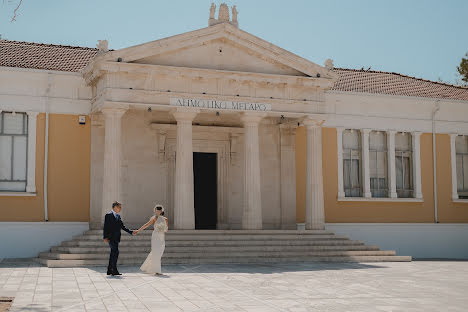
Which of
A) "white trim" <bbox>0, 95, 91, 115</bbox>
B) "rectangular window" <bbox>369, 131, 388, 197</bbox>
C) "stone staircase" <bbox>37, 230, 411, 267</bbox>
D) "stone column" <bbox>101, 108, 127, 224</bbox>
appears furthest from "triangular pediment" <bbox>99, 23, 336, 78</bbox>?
"stone staircase" <bbox>37, 230, 411, 267</bbox>

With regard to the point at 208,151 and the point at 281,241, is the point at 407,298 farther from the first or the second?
the point at 208,151

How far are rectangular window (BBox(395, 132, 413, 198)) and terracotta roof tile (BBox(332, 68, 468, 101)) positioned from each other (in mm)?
1998

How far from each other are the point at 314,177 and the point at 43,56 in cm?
1139

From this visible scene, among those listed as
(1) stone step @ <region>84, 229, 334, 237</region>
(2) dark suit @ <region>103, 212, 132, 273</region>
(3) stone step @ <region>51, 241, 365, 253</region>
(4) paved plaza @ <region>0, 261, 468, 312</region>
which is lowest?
(4) paved plaza @ <region>0, 261, 468, 312</region>

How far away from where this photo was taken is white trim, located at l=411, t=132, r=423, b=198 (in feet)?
91.2

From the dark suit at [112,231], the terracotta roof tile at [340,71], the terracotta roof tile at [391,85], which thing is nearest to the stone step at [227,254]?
the dark suit at [112,231]

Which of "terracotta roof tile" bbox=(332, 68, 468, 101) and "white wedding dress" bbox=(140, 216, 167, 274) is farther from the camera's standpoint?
"terracotta roof tile" bbox=(332, 68, 468, 101)

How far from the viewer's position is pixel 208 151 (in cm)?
2525

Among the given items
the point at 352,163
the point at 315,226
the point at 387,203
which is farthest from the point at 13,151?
the point at 387,203

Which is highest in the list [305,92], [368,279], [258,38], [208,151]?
[258,38]

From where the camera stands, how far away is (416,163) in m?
27.9

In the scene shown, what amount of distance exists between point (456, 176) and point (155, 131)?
1355cm

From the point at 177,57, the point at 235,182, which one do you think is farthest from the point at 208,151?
the point at 177,57

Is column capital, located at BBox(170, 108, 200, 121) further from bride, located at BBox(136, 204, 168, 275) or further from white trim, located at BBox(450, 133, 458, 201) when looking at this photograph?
white trim, located at BBox(450, 133, 458, 201)
